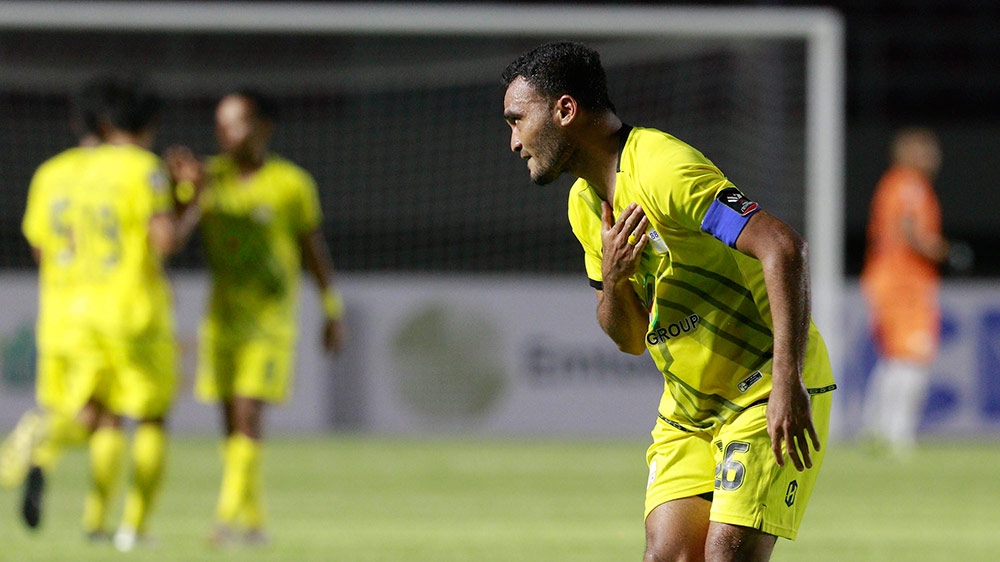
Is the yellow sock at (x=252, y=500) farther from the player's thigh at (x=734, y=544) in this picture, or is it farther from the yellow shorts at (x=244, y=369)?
the player's thigh at (x=734, y=544)

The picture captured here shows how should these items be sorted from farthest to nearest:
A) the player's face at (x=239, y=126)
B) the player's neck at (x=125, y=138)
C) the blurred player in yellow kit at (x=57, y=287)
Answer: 1. the player's face at (x=239, y=126)
2. the player's neck at (x=125, y=138)
3. the blurred player in yellow kit at (x=57, y=287)

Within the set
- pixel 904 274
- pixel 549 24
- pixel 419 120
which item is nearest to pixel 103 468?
pixel 549 24

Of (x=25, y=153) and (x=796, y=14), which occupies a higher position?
(x=796, y=14)

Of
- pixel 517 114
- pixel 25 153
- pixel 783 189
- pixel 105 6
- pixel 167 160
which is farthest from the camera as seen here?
pixel 25 153

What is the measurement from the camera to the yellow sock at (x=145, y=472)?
696cm

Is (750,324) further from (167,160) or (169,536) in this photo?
(169,536)

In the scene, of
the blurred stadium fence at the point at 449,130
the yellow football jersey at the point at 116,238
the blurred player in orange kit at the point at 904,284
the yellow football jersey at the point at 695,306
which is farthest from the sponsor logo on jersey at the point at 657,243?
the blurred player in orange kit at the point at 904,284

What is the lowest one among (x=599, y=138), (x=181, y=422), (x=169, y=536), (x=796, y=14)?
(x=181, y=422)

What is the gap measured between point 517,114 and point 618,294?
0.52 meters

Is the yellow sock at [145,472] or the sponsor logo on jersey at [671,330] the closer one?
the sponsor logo on jersey at [671,330]

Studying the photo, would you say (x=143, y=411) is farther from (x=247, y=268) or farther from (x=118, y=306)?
(x=247, y=268)

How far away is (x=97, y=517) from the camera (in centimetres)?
711

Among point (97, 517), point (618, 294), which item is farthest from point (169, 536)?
point (618, 294)

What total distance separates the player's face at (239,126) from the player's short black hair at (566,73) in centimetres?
364
